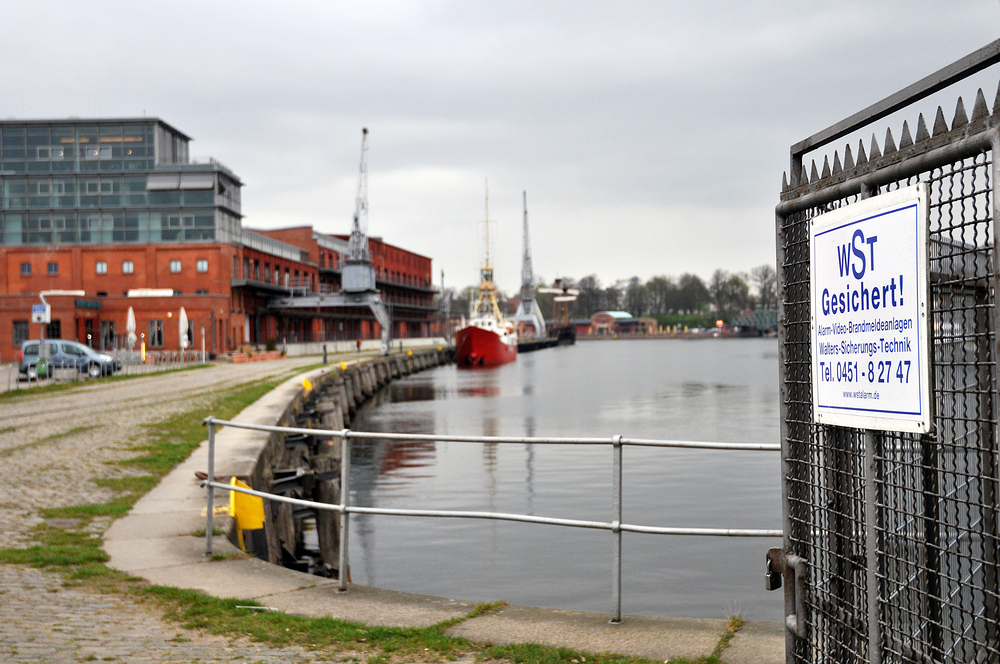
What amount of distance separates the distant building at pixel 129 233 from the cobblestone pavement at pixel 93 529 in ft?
137

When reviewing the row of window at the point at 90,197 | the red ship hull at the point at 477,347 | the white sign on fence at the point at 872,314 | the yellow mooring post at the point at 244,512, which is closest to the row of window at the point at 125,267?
the row of window at the point at 90,197

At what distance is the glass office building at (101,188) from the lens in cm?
7131

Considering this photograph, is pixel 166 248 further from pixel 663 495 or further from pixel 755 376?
pixel 663 495

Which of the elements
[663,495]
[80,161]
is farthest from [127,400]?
[80,161]

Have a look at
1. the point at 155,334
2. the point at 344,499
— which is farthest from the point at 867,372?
the point at 155,334

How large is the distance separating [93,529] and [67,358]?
118ft

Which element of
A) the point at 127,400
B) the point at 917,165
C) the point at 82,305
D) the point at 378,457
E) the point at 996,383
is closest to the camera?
the point at 996,383

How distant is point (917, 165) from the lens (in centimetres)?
328

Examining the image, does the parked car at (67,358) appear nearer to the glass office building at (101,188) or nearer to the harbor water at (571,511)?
the harbor water at (571,511)

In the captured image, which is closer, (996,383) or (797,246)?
(996,383)

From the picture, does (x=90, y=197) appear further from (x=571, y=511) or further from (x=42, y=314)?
(x=571, y=511)

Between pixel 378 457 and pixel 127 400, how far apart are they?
8249 millimetres

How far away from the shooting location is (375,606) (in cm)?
650

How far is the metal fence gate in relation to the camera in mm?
3053
